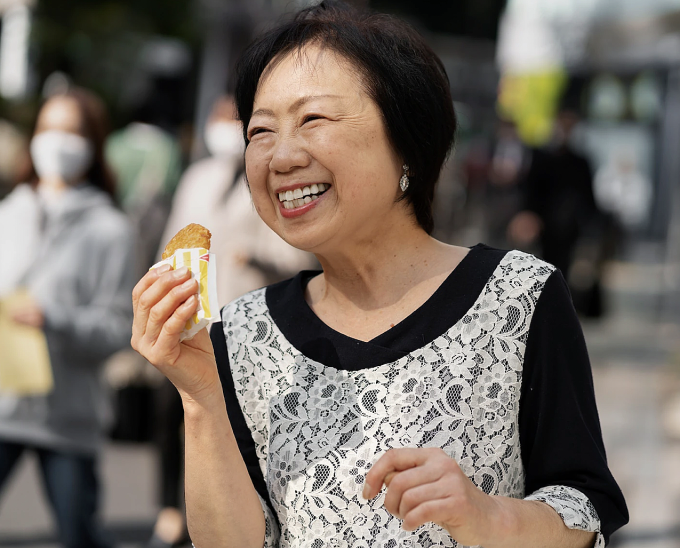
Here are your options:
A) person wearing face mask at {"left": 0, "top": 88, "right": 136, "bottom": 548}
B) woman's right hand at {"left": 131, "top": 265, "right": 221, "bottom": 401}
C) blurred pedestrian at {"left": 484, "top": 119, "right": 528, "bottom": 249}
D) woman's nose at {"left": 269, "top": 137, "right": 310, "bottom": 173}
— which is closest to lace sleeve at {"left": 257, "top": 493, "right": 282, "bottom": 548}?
woman's right hand at {"left": 131, "top": 265, "right": 221, "bottom": 401}

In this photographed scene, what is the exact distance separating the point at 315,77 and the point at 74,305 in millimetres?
2445

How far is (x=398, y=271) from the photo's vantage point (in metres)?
1.92

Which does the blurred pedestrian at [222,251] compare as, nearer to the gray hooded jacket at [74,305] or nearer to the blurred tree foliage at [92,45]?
the gray hooded jacket at [74,305]

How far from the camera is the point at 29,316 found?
368 cm

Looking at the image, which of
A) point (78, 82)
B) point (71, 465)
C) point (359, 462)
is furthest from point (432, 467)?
point (78, 82)

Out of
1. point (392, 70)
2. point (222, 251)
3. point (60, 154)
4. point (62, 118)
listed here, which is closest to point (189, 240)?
point (392, 70)

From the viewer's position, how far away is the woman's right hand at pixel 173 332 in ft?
5.10

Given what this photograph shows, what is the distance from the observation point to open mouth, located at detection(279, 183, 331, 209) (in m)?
1.77

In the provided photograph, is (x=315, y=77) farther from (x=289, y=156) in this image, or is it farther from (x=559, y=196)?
(x=559, y=196)

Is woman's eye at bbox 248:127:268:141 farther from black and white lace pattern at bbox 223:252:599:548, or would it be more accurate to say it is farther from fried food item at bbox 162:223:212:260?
black and white lace pattern at bbox 223:252:599:548

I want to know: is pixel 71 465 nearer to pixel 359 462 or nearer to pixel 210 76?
pixel 359 462

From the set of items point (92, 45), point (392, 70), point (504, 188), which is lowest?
point (504, 188)

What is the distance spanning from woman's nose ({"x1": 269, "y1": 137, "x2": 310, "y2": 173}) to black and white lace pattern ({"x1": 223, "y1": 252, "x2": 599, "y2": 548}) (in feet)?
1.29

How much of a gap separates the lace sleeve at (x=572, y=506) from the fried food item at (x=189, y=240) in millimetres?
761
